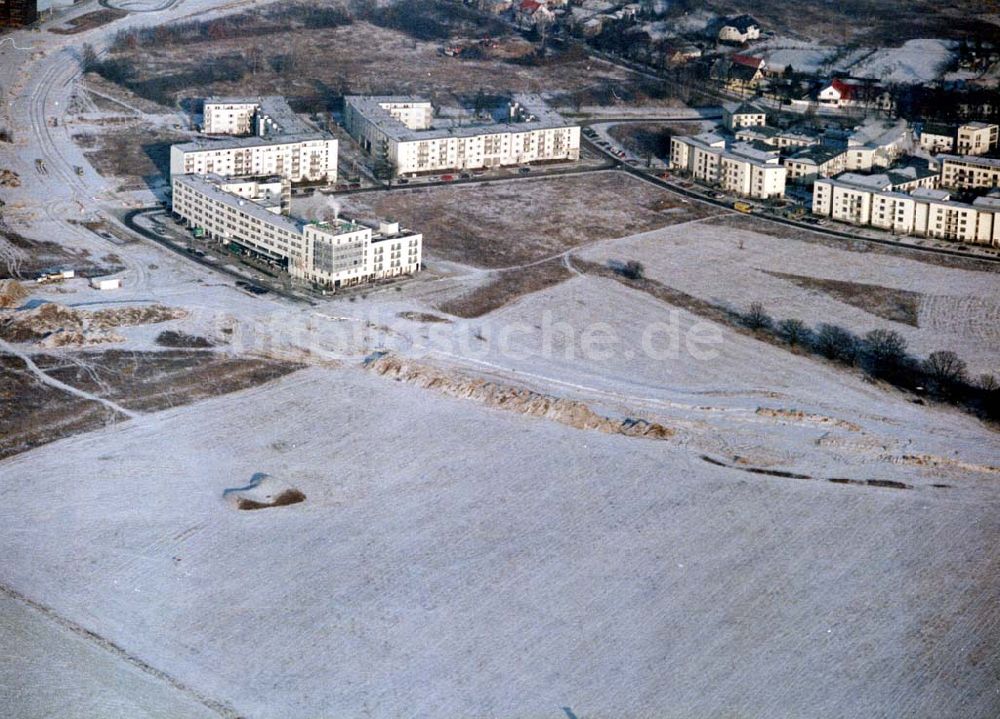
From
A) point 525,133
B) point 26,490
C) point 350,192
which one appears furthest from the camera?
point 525,133

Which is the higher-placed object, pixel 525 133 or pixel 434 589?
pixel 525 133

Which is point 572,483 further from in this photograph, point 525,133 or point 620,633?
point 525,133

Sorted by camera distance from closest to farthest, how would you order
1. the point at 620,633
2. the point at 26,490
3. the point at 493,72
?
the point at 620,633 < the point at 26,490 < the point at 493,72

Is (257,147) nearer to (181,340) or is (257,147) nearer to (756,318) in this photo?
(181,340)

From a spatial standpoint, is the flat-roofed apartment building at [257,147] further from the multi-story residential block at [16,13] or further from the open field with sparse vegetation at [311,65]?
the multi-story residential block at [16,13]

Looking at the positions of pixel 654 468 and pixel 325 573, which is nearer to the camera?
pixel 325 573

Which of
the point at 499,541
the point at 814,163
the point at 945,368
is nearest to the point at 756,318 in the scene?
the point at 945,368

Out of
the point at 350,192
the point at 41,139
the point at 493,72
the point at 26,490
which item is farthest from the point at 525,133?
the point at 26,490
